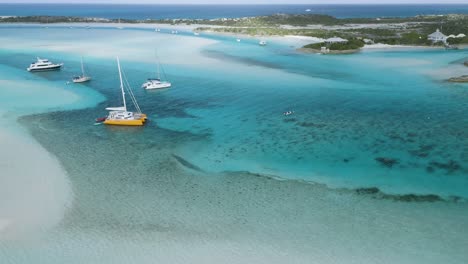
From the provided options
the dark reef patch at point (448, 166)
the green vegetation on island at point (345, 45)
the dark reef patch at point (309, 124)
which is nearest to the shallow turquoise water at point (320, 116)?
the dark reef patch at point (448, 166)

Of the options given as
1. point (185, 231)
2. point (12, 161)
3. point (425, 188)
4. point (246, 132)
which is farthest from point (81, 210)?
point (425, 188)

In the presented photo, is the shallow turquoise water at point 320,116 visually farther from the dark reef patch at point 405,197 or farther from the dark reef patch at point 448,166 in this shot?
the dark reef patch at point 405,197

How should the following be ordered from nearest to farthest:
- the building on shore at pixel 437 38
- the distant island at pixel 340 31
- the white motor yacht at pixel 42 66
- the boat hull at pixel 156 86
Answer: the boat hull at pixel 156 86 < the white motor yacht at pixel 42 66 < the distant island at pixel 340 31 < the building on shore at pixel 437 38

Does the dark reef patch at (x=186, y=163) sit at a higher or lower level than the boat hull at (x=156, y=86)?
lower

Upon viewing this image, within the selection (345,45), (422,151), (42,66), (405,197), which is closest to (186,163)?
(405,197)

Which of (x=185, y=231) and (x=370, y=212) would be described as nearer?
(x=185, y=231)

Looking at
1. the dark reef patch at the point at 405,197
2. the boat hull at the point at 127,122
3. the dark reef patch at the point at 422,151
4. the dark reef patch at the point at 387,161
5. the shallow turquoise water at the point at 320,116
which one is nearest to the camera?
the dark reef patch at the point at 405,197

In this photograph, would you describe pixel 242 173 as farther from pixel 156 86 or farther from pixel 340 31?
pixel 340 31

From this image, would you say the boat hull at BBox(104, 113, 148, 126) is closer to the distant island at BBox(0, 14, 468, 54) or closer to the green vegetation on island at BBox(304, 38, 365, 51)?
the distant island at BBox(0, 14, 468, 54)

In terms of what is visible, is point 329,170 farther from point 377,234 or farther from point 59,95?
point 59,95
